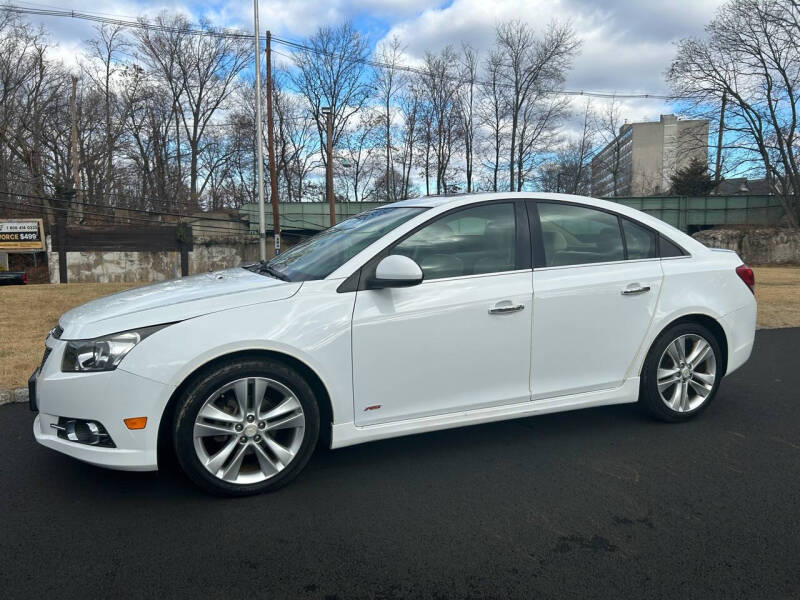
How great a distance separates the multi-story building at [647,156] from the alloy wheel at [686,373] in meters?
41.5

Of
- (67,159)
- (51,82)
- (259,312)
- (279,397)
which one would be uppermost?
(51,82)

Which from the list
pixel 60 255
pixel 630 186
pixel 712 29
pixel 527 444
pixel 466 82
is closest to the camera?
pixel 527 444

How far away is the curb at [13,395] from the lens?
483cm

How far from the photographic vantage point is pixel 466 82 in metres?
46.4

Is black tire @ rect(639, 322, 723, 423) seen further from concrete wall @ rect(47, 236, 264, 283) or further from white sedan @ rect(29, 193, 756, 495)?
concrete wall @ rect(47, 236, 264, 283)

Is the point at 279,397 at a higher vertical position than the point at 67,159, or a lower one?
lower

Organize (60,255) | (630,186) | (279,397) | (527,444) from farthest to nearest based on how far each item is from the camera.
→ (630,186) < (60,255) < (527,444) < (279,397)

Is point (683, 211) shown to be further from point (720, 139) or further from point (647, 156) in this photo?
point (647, 156)

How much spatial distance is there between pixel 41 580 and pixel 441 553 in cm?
166

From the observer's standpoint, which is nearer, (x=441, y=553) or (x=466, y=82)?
(x=441, y=553)

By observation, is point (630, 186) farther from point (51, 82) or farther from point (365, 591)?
point (365, 591)

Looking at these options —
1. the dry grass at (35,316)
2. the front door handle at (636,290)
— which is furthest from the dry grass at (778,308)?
the front door handle at (636,290)

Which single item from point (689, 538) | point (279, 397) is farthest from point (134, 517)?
point (689, 538)

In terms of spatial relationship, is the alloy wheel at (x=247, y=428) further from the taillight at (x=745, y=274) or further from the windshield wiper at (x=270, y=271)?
the taillight at (x=745, y=274)
